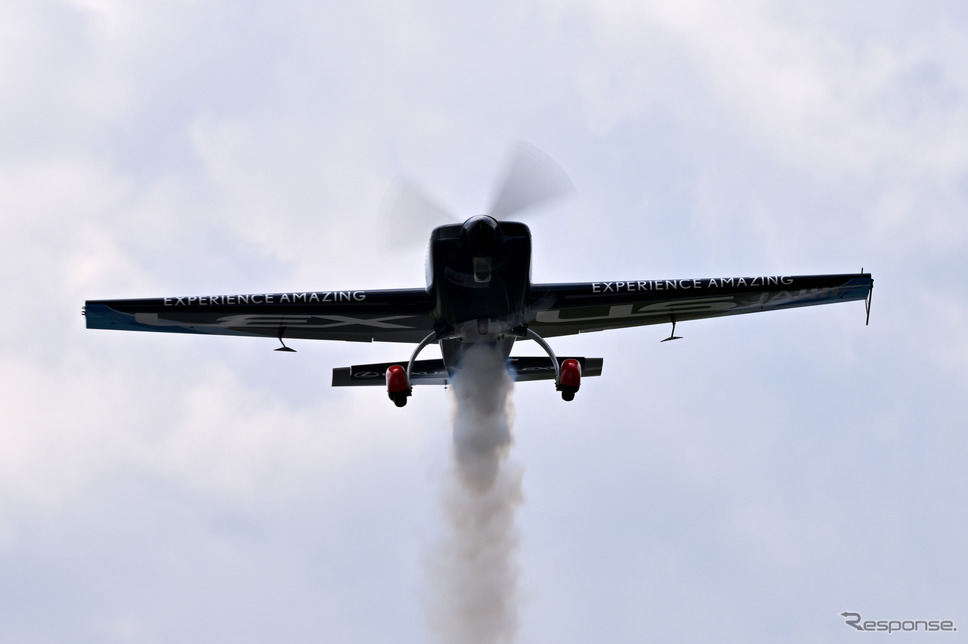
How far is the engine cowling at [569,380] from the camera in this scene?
23.7m

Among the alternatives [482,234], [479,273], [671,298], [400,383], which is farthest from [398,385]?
[671,298]

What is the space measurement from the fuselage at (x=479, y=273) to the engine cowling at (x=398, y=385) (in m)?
1.40

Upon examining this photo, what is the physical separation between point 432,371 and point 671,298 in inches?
213

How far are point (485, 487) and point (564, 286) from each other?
5329mm

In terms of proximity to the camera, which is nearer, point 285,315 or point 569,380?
point 569,380

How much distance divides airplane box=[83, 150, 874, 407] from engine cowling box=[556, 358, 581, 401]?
25 millimetres

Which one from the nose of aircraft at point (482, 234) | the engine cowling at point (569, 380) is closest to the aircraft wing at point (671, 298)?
the engine cowling at point (569, 380)

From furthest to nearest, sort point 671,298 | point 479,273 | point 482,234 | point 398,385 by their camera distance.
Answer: point 671,298, point 398,385, point 479,273, point 482,234

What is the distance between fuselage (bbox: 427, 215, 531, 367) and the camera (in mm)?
21453

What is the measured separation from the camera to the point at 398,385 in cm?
2367

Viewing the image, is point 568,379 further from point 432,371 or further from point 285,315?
point 285,315

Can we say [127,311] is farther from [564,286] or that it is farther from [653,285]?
[653,285]

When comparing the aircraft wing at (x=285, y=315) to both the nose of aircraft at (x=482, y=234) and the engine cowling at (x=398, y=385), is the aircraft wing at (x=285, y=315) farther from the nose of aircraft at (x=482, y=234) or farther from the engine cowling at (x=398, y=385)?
the nose of aircraft at (x=482, y=234)

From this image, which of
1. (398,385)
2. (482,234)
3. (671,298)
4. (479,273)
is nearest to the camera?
(482,234)
